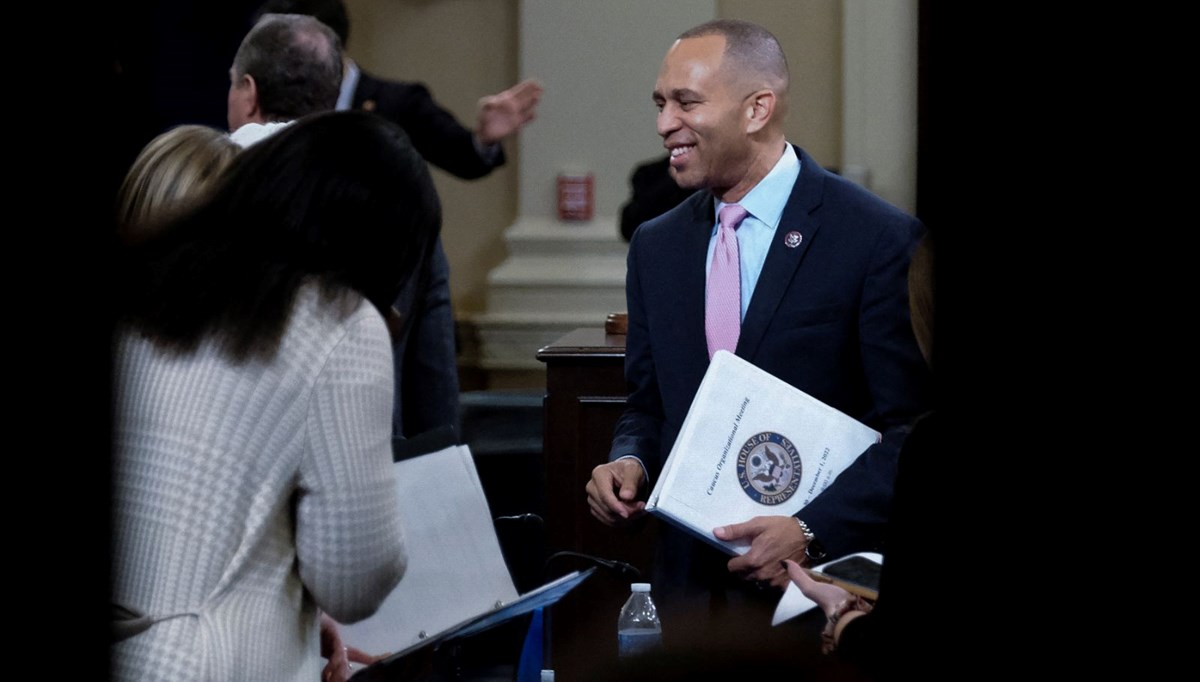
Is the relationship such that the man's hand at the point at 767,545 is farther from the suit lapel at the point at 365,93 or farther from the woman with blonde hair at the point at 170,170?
the suit lapel at the point at 365,93

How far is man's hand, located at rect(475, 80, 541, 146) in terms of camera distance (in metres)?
3.70

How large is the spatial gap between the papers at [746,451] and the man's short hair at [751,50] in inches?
24.1

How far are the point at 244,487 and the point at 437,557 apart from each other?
0.66 m

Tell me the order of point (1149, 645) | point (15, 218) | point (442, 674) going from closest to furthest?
point (15, 218) → point (1149, 645) → point (442, 674)

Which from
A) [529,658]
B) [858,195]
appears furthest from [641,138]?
[529,658]

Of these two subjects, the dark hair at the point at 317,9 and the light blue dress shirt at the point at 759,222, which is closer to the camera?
the light blue dress shirt at the point at 759,222

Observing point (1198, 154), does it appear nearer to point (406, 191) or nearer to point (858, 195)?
point (406, 191)

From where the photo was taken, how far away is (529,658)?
2.12 m

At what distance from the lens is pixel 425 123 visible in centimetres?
396

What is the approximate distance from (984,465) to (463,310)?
6299 mm

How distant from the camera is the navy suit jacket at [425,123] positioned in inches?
154

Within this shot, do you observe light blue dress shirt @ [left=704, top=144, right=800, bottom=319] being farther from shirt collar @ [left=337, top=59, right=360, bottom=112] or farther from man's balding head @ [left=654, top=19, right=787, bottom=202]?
shirt collar @ [left=337, top=59, right=360, bottom=112]

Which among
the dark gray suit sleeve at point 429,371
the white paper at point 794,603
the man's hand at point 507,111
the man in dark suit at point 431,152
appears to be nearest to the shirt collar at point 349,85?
the man in dark suit at point 431,152

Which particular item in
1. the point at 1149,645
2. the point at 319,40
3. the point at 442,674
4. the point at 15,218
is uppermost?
the point at 319,40
